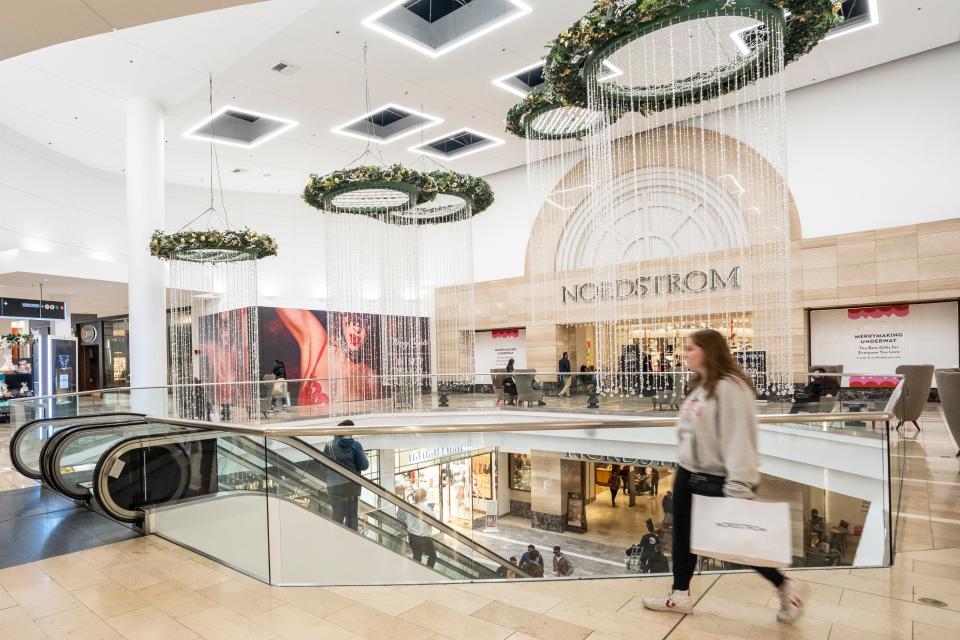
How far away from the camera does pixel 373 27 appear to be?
1074 centimetres

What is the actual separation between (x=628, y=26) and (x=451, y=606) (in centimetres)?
543

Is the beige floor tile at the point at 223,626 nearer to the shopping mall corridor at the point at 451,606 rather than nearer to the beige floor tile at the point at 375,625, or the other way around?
the shopping mall corridor at the point at 451,606

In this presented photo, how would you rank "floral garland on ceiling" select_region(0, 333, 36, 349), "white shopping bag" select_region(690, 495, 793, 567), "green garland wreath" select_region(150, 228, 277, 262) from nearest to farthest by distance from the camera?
"white shopping bag" select_region(690, 495, 793, 567) → "green garland wreath" select_region(150, 228, 277, 262) → "floral garland on ceiling" select_region(0, 333, 36, 349)

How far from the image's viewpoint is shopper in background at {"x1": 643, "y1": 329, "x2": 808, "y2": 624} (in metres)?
2.50

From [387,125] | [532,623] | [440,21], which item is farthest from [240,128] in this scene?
[532,623]

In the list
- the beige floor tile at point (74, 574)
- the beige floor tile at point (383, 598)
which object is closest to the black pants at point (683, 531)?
the beige floor tile at point (383, 598)

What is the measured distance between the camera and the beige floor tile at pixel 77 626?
287 centimetres

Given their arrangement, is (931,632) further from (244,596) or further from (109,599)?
→ (109,599)

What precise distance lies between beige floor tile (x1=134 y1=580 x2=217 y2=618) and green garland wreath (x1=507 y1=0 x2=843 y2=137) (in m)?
5.88

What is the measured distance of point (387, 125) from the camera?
15844mm

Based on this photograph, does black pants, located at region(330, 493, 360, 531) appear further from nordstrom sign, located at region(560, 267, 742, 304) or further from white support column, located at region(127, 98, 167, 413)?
nordstrom sign, located at region(560, 267, 742, 304)

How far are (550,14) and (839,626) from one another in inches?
417

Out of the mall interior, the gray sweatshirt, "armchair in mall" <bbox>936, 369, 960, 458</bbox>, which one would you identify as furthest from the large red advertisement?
the gray sweatshirt

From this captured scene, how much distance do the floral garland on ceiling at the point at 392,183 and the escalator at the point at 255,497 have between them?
5.52 m
